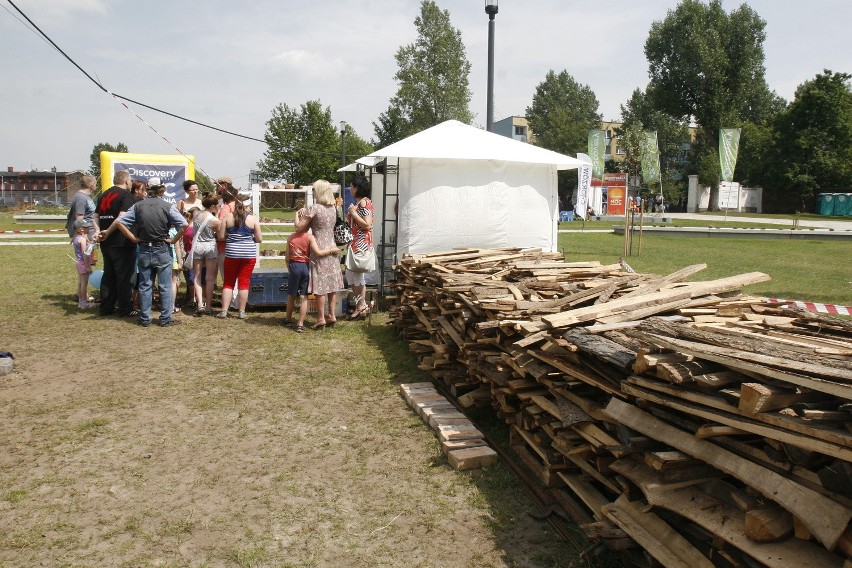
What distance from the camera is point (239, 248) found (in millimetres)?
9367

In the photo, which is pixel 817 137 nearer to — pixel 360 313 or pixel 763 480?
pixel 360 313

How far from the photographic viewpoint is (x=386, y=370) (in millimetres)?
7504

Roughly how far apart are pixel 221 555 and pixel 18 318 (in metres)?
7.75

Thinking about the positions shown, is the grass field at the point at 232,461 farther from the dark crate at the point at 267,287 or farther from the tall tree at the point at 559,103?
the tall tree at the point at 559,103

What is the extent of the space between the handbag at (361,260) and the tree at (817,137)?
50521 mm

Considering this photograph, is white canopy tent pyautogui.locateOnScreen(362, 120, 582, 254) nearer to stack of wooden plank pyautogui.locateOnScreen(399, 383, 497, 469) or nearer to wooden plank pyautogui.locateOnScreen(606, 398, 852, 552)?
stack of wooden plank pyautogui.locateOnScreen(399, 383, 497, 469)

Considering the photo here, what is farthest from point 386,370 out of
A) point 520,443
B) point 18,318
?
point 18,318

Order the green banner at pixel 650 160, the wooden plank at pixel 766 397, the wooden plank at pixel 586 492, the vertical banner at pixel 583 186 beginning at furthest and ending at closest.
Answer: the green banner at pixel 650 160, the vertical banner at pixel 583 186, the wooden plank at pixel 586 492, the wooden plank at pixel 766 397

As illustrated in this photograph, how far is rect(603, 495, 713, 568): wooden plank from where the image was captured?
10.1 ft

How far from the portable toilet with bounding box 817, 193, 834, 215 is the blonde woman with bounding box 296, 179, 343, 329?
49.7 meters

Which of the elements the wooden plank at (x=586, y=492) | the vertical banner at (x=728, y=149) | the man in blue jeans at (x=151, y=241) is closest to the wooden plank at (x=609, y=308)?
the wooden plank at (x=586, y=492)

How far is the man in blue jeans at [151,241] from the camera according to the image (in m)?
8.94

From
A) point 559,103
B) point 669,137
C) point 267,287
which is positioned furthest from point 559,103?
point 267,287

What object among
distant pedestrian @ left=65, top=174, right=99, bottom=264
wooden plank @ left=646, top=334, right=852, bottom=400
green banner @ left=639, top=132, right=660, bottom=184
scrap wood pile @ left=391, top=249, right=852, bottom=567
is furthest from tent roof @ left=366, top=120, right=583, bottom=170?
green banner @ left=639, top=132, right=660, bottom=184
